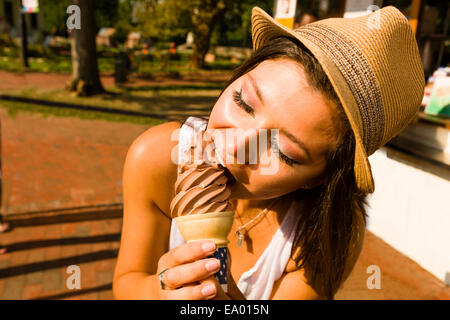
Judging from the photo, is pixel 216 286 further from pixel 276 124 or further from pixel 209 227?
pixel 276 124

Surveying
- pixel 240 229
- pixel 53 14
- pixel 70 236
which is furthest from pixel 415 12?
pixel 53 14

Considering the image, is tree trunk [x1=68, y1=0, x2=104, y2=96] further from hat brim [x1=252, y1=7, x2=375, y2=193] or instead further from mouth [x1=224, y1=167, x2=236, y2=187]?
mouth [x1=224, y1=167, x2=236, y2=187]

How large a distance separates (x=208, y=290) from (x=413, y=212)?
3.77 m

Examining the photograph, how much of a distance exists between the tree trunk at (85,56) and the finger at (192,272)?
38.9ft

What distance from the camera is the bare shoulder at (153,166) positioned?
5.24ft

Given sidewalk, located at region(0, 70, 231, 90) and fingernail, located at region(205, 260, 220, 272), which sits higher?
fingernail, located at region(205, 260, 220, 272)

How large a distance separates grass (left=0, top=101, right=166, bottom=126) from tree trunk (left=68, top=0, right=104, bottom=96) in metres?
2.00

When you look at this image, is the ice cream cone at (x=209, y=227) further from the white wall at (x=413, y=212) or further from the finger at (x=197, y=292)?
the white wall at (x=413, y=212)

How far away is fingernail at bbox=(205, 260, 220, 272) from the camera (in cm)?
120

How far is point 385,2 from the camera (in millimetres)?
4266

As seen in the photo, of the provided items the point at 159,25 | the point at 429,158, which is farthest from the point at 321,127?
the point at 159,25

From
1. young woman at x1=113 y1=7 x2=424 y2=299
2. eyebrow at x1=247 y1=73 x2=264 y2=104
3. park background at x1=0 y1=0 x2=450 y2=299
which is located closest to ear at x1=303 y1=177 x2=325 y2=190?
young woman at x1=113 y1=7 x2=424 y2=299

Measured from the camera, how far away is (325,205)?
1.66 meters
